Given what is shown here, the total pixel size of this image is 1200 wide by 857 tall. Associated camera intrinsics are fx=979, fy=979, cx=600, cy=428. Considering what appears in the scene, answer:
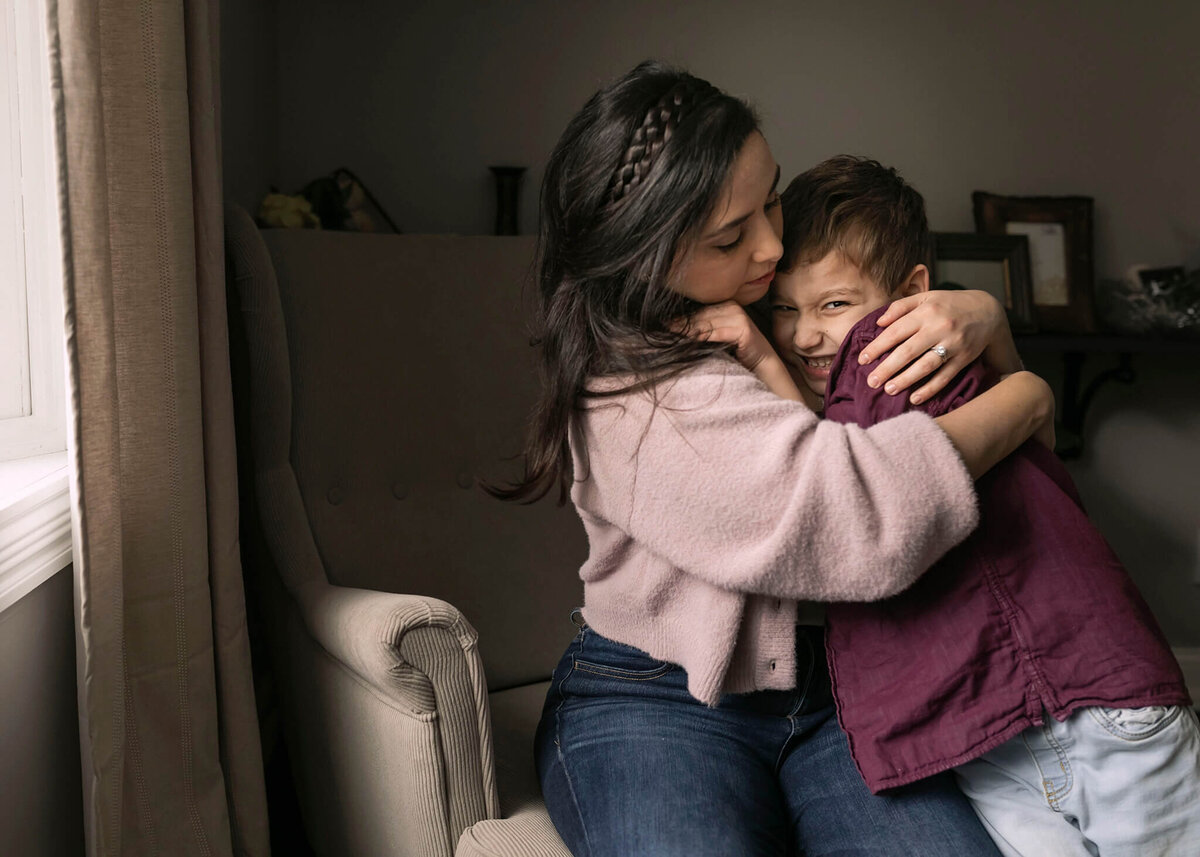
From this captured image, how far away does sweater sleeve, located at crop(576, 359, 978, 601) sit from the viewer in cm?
91

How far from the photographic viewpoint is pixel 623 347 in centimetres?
105

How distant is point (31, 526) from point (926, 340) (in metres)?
0.94

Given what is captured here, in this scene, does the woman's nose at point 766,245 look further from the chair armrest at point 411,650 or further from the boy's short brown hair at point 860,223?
the chair armrest at point 411,650

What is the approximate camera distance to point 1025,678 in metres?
0.95

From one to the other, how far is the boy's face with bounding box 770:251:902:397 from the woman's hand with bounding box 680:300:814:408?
0.30 ft

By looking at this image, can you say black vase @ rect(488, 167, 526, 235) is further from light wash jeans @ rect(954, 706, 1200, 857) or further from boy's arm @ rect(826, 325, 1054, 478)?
light wash jeans @ rect(954, 706, 1200, 857)

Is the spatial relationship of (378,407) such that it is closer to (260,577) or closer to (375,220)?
(260,577)

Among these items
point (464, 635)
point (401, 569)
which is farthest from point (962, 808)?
point (401, 569)

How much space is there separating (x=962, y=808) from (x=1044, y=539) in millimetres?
306

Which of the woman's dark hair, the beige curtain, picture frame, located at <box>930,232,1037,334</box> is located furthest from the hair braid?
picture frame, located at <box>930,232,1037,334</box>

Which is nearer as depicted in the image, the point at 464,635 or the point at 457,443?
the point at 464,635

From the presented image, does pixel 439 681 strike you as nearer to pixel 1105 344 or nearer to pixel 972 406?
pixel 972 406

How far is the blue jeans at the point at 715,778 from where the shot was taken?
3.27 feet

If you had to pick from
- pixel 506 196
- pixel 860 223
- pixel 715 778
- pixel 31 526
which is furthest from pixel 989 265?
pixel 31 526
